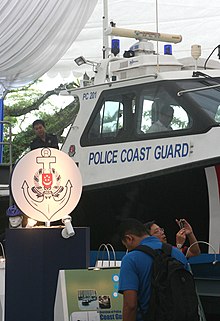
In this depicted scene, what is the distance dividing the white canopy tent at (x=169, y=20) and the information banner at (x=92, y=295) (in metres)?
7.50

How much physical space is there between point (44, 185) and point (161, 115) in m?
2.91

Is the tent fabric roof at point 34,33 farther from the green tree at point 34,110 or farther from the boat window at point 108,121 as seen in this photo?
the green tree at point 34,110

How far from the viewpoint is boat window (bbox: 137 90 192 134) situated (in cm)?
959

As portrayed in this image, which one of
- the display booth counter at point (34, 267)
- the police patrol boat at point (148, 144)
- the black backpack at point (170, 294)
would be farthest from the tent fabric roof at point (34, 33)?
the black backpack at point (170, 294)

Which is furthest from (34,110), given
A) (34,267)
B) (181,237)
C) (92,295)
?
(92,295)

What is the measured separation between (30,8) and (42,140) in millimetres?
1991

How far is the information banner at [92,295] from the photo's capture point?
21.5 feet

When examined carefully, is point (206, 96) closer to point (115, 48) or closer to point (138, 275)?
point (115, 48)

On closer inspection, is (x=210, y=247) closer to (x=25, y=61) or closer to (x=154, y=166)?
(x=154, y=166)

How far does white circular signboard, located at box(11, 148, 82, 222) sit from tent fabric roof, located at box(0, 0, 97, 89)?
2.91 m

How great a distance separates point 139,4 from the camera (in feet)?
45.5

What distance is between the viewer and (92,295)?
6.64 meters

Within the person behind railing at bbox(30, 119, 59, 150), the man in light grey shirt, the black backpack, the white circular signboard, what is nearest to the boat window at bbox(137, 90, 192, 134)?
the man in light grey shirt

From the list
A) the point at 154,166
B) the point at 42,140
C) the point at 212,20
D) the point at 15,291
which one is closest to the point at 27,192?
the point at 15,291
